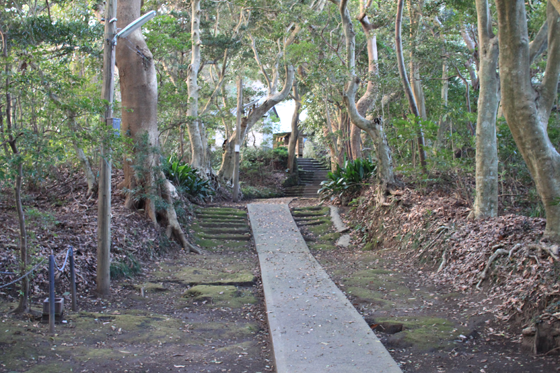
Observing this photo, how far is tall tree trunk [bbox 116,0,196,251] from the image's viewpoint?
9.16 meters

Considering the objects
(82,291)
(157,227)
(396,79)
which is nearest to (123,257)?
(82,291)

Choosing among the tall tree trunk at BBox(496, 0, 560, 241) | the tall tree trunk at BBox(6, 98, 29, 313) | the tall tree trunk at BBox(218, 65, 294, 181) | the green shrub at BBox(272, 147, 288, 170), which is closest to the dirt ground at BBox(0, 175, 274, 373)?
the tall tree trunk at BBox(6, 98, 29, 313)

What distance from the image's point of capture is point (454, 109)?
1093cm

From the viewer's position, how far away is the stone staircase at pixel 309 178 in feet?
68.9

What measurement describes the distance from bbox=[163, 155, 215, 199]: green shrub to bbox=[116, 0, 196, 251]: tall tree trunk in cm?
264

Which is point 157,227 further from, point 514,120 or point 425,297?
point 514,120

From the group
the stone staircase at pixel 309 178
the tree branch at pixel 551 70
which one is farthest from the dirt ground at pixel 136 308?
the stone staircase at pixel 309 178

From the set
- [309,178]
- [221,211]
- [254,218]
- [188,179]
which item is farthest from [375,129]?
[309,178]

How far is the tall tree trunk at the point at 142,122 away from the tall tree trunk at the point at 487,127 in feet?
19.0

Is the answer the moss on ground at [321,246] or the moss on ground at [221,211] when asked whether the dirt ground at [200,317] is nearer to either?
the moss on ground at [321,246]

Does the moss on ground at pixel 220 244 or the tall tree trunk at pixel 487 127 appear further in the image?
the moss on ground at pixel 220 244

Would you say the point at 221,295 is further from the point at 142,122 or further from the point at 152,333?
the point at 142,122

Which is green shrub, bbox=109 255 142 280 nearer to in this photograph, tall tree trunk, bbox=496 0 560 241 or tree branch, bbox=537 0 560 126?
tall tree trunk, bbox=496 0 560 241

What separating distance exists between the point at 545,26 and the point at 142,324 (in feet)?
25.1
